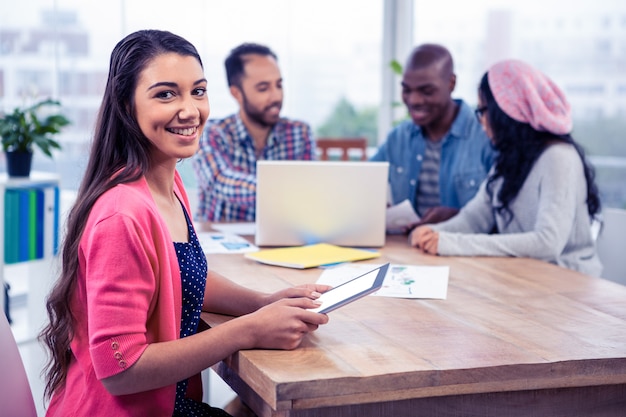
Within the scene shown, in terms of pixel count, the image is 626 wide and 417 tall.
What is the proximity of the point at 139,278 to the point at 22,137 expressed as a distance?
8.51ft

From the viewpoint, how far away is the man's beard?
9.94 ft

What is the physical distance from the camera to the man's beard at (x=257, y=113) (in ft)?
9.94

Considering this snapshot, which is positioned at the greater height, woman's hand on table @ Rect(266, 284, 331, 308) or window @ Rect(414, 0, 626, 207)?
window @ Rect(414, 0, 626, 207)

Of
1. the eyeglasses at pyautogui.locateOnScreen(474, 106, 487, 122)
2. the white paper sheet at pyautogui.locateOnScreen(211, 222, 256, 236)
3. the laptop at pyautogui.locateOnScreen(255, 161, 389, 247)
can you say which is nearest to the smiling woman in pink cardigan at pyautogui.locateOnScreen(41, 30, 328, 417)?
the laptop at pyautogui.locateOnScreen(255, 161, 389, 247)

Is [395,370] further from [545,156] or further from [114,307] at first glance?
[545,156]

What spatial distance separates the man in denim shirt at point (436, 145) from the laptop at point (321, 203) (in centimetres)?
73

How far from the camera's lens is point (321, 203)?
224 cm

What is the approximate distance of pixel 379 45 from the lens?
15.8 feet

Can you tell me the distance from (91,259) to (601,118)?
133 inches

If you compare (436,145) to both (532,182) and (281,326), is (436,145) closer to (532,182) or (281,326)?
(532,182)

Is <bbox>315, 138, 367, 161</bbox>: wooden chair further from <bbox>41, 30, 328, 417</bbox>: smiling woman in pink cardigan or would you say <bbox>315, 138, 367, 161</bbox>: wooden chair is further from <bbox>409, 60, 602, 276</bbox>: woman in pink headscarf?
<bbox>41, 30, 328, 417</bbox>: smiling woman in pink cardigan

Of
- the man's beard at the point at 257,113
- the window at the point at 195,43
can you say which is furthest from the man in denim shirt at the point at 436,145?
the window at the point at 195,43

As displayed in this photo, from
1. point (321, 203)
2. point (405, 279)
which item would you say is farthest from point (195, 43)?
point (405, 279)

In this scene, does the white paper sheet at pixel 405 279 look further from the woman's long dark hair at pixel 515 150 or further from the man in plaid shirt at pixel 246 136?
the man in plaid shirt at pixel 246 136
